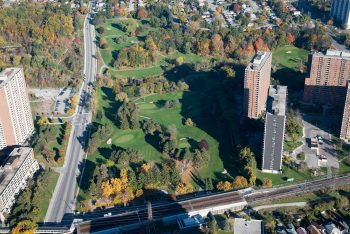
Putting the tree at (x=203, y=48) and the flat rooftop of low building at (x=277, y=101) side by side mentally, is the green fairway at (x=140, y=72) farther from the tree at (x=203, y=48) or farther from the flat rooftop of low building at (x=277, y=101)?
the flat rooftop of low building at (x=277, y=101)

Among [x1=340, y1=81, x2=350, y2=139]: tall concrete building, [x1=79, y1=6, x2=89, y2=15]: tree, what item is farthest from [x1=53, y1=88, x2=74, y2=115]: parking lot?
[x1=340, y1=81, x2=350, y2=139]: tall concrete building

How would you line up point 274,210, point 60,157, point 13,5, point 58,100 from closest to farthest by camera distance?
1. point 274,210
2. point 60,157
3. point 58,100
4. point 13,5

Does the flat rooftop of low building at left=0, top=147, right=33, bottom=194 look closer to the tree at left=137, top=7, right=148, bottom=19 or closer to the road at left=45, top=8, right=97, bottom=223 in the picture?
the road at left=45, top=8, right=97, bottom=223

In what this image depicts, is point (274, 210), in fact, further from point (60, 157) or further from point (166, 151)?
point (60, 157)

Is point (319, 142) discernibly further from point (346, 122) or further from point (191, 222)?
point (191, 222)

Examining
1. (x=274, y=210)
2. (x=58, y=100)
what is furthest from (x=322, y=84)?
(x=58, y=100)
